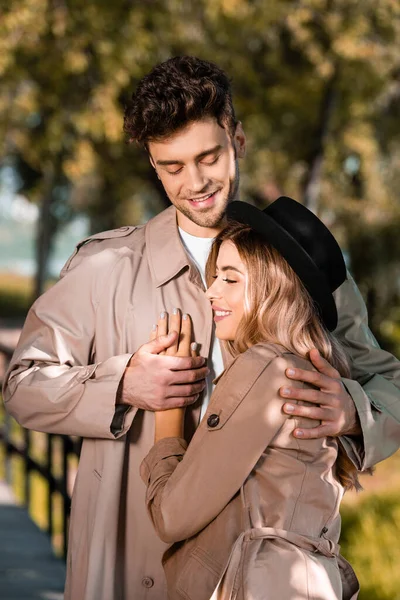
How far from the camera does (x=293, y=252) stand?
228 centimetres

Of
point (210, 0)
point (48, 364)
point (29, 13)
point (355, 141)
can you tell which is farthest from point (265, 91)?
point (48, 364)

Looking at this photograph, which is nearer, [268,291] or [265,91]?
[268,291]

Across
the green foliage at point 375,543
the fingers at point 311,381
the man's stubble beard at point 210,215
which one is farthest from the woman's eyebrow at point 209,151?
the green foliage at point 375,543

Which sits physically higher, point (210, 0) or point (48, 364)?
point (210, 0)

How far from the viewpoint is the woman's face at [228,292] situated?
2.36 m

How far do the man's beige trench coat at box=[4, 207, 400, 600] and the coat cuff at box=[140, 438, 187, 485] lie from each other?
0.14m

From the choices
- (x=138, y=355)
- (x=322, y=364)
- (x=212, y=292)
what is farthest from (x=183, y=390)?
(x=322, y=364)

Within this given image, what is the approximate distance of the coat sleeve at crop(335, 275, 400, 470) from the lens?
2.40 metres

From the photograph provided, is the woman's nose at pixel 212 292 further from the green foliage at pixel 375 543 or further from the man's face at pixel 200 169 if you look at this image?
the green foliage at pixel 375 543

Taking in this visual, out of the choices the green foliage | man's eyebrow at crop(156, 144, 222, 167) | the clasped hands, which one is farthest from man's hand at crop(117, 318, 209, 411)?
the green foliage

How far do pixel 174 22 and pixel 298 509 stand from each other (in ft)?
29.7

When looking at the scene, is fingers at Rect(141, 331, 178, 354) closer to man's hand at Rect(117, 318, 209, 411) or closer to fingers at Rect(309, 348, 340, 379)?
man's hand at Rect(117, 318, 209, 411)

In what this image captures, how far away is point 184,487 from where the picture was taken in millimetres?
A: 2189

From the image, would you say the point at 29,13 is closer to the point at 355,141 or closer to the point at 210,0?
the point at 210,0
